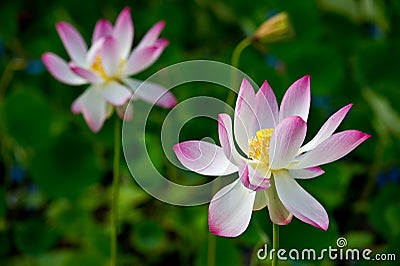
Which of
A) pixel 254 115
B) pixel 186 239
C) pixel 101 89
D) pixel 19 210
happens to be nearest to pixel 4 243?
pixel 19 210

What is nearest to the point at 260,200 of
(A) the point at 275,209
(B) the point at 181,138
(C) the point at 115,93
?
(A) the point at 275,209

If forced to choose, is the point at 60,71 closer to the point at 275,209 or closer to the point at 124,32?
the point at 124,32

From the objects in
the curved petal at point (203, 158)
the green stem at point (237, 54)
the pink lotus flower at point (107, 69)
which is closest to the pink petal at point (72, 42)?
the pink lotus flower at point (107, 69)

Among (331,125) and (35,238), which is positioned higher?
(331,125)

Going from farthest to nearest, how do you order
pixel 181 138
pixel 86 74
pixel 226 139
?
pixel 181 138
pixel 86 74
pixel 226 139

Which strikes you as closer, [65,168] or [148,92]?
[148,92]

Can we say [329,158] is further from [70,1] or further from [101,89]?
[70,1]
